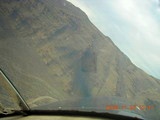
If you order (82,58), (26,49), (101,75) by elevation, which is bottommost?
(101,75)

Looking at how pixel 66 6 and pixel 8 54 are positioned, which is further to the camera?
pixel 66 6

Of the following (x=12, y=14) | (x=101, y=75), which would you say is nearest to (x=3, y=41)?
(x=12, y=14)

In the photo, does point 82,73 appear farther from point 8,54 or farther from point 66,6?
point 66,6

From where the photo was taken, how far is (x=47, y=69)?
202 ft

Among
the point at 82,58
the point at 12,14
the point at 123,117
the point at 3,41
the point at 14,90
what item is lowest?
the point at 82,58

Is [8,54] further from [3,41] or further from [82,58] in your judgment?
[82,58]

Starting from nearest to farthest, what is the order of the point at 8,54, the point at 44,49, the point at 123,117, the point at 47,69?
1. the point at 123,117
2. the point at 8,54
3. the point at 47,69
4. the point at 44,49

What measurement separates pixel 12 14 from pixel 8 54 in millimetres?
23154

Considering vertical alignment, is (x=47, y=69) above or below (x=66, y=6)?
below

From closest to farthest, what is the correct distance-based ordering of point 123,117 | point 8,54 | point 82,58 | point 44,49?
point 123,117
point 8,54
point 44,49
point 82,58

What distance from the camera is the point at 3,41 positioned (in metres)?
61.5

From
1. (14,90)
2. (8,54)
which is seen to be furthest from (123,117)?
(8,54)

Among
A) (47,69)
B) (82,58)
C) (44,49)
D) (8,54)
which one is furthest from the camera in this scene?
(82,58)

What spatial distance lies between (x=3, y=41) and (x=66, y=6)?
46854mm
